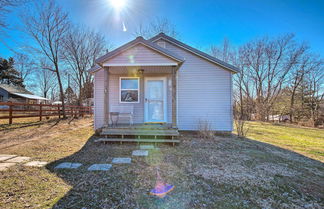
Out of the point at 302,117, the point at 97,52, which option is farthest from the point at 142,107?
the point at 302,117

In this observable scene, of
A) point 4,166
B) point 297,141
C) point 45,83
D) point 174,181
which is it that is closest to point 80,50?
point 4,166

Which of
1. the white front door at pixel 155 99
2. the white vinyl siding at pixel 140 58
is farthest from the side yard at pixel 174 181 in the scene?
the white vinyl siding at pixel 140 58

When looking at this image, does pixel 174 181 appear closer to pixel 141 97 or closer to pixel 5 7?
pixel 141 97

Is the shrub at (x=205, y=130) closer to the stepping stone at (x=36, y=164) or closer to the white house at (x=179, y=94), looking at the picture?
the white house at (x=179, y=94)

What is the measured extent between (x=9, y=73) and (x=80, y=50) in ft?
69.1

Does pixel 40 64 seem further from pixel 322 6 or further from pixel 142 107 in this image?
pixel 322 6

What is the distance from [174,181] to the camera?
2580mm

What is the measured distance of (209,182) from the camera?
8.46 feet

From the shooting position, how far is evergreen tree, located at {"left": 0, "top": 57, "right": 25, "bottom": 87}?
24.0 metres

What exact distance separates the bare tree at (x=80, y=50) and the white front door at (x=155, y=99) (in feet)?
36.3

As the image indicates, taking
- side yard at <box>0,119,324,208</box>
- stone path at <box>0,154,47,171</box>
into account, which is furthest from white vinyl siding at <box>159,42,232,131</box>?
stone path at <box>0,154,47,171</box>

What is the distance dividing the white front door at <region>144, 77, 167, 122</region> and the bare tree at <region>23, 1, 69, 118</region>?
30.4 feet

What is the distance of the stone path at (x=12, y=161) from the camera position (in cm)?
307

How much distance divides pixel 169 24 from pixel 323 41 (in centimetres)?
1702
